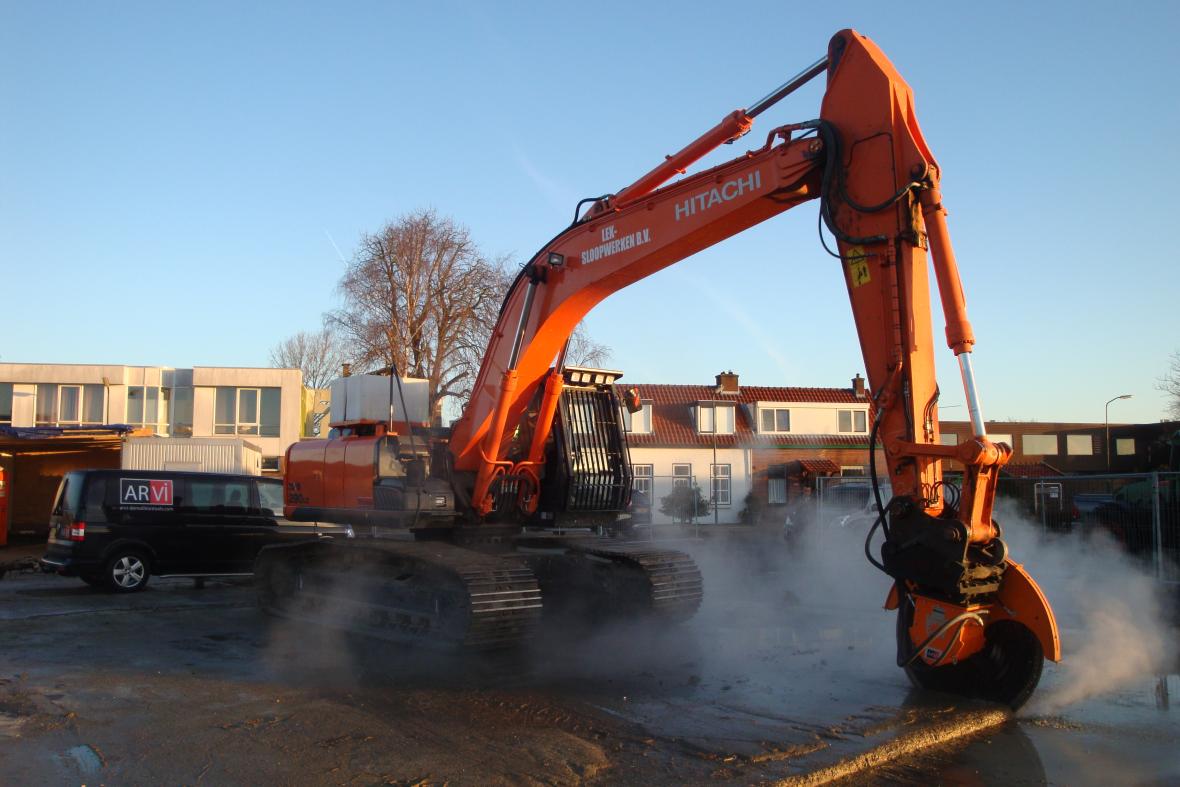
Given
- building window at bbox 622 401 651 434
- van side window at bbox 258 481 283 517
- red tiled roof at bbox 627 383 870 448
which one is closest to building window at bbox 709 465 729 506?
red tiled roof at bbox 627 383 870 448

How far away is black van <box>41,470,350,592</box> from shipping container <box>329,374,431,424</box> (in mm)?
3229

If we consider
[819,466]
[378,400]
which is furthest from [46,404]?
[819,466]

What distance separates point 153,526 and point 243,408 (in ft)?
66.1

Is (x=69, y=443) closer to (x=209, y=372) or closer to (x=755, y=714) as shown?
(x=209, y=372)

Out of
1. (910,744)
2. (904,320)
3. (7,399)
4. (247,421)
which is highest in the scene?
(7,399)

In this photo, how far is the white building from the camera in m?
32.3

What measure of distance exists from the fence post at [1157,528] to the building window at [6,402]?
108 feet

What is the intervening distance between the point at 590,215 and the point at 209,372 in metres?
27.2

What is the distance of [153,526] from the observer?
14.1 m

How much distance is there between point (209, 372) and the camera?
33188 mm

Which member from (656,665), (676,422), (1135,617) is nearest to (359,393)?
(656,665)

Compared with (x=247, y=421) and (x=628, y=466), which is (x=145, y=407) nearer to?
(x=247, y=421)

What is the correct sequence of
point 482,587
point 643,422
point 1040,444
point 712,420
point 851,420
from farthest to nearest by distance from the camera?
1. point 1040,444
2. point 851,420
3. point 712,420
4. point 643,422
5. point 482,587

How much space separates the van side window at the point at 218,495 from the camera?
1462 centimetres
